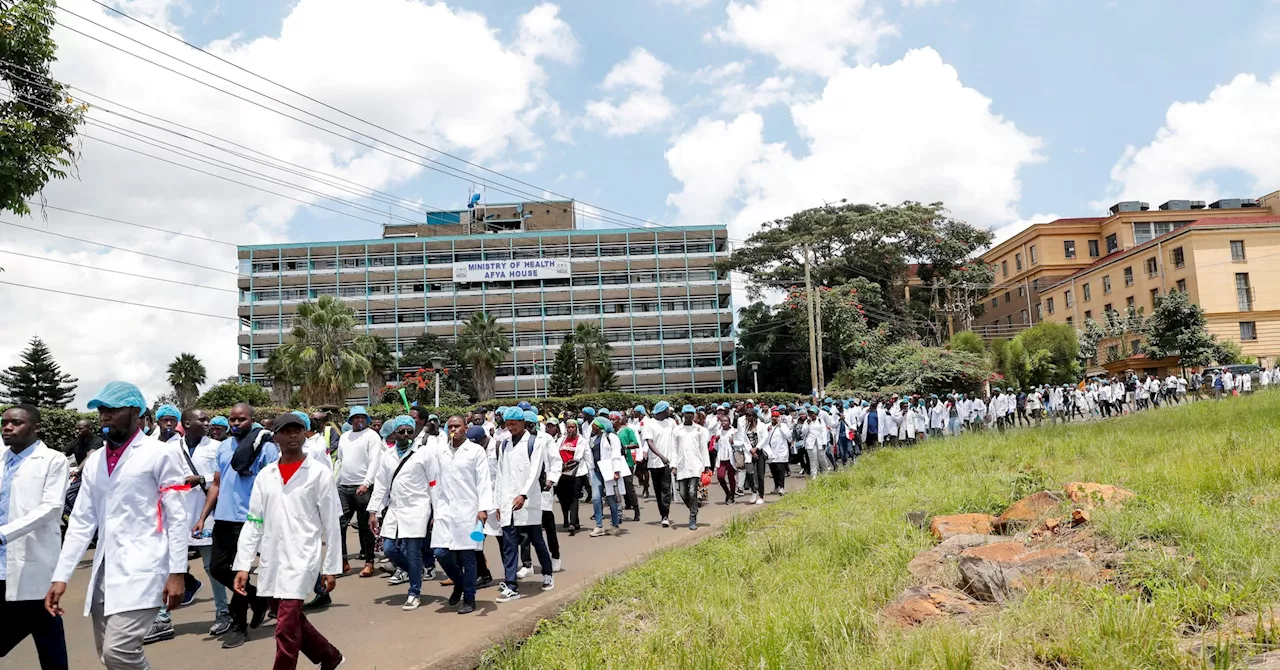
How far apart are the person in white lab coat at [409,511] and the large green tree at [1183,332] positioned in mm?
41430

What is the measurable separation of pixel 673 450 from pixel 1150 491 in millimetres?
6499

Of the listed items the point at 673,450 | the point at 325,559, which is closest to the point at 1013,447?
the point at 673,450

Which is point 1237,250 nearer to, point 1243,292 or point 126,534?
point 1243,292

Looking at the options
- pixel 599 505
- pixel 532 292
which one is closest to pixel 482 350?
pixel 532 292

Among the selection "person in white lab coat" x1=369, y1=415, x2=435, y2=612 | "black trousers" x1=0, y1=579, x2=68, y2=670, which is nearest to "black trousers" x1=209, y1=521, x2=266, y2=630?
"person in white lab coat" x1=369, y1=415, x2=435, y2=612

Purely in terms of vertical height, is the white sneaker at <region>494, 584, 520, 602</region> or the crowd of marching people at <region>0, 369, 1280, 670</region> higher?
the crowd of marching people at <region>0, 369, 1280, 670</region>

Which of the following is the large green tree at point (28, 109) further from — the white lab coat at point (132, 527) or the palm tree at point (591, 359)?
the palm tree at point (591, 359)

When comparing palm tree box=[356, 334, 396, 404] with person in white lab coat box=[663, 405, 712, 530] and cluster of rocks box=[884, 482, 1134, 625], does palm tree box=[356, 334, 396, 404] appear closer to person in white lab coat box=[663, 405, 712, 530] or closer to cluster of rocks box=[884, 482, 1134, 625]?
person in white lab coat box=[663, 405, 712, 530]

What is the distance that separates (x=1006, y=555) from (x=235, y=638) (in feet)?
19.5

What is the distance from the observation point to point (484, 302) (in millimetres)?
63219

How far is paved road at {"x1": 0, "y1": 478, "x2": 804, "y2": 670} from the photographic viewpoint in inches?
232

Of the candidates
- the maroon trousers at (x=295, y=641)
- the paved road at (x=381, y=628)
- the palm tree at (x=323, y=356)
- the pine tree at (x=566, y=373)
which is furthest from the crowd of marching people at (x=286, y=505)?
the pine tree at (x=566, y=373)

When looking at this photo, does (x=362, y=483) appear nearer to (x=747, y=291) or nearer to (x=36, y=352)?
(x=747, y=291)

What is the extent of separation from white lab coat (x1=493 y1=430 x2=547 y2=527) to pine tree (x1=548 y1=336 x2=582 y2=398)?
4344 centimetres
